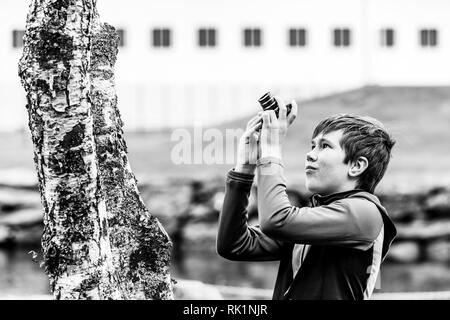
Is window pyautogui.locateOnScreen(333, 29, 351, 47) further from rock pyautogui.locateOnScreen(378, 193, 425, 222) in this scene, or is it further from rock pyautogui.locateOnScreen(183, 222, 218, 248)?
rock pyautogui.locateOnScreen(183, 222, 218, 248)

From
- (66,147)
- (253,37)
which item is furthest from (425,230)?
(66,147)

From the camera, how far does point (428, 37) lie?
26.8 metres

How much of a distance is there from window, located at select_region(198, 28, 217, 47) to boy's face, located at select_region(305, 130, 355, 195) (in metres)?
23.2

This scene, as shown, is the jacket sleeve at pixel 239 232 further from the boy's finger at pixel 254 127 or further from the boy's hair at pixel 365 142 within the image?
the boy's hair at pixel 365 142

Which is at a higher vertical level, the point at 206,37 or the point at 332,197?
the point at 206,37

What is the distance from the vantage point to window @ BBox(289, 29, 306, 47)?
86.0 feet

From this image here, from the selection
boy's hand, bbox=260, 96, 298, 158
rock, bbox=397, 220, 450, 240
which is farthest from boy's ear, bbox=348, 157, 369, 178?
rock, bbox=397, 220, 450, 240

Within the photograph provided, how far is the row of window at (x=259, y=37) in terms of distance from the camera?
25984 millimetres

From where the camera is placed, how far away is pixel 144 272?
4.45m

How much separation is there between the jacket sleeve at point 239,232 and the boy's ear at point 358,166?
32 centimetres

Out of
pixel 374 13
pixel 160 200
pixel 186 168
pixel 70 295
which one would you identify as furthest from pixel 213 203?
pixel 70 295

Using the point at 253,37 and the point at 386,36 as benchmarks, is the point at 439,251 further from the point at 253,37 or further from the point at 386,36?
the point at 253,37

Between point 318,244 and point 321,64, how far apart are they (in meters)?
24.2

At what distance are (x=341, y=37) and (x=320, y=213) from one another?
24.1 m
